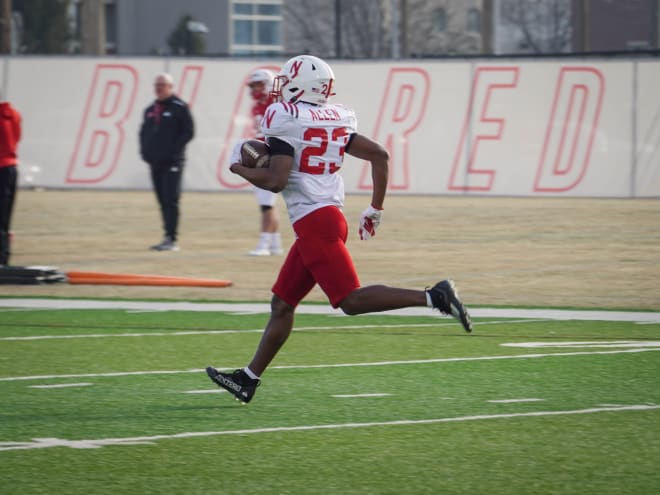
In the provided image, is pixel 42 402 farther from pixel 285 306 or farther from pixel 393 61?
pixel 393 61

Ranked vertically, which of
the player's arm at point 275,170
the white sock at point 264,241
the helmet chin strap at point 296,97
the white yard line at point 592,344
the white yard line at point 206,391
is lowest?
the white sock at point 264,241

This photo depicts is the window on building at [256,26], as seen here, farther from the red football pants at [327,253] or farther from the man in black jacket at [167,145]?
the red football pants at [327,253]

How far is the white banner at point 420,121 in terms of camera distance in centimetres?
2414

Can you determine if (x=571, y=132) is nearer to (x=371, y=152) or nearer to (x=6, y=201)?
(x=6, y=201)

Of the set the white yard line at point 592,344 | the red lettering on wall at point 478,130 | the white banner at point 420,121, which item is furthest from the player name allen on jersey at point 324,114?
the red lettering on wall at point 478,130

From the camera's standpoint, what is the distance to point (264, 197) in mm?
15164

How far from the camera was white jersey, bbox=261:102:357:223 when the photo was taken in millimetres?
7348

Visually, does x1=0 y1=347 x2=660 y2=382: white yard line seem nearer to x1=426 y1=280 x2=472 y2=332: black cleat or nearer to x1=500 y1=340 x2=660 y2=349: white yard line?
x1=500 y1=340 x2=660 y2=349: white yard line

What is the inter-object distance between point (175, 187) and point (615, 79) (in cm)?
1065

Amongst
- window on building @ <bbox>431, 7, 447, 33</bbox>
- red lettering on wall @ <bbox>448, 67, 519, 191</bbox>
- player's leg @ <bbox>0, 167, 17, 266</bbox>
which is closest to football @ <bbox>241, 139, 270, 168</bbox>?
player's leg @ <bbox>0, 167, 17, 266</bbox>

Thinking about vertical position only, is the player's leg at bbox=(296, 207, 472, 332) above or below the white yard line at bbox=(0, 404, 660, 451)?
above

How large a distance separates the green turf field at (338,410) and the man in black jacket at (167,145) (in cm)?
553

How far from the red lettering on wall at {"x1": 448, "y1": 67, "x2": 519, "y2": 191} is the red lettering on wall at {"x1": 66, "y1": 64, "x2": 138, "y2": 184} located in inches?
241

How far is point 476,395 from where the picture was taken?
770cm
